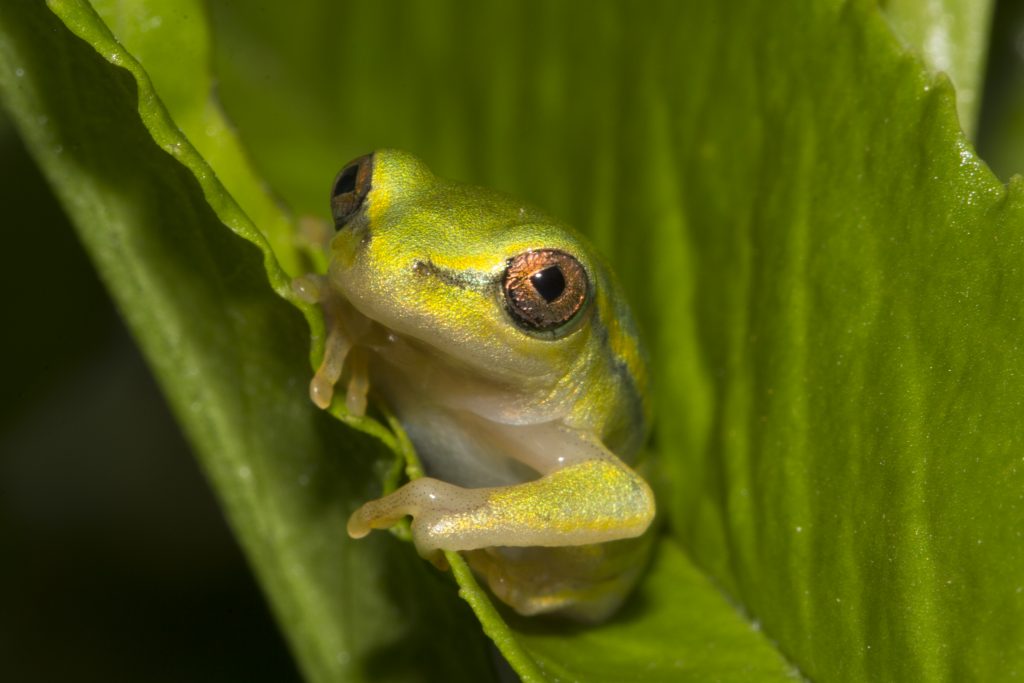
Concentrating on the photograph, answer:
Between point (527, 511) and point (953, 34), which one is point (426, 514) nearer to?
point (527, 511)

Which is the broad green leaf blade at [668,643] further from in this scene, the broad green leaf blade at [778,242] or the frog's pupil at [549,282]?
the frog's pupil at [549,282]

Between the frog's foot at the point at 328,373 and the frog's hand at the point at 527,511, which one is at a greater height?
the frog's foot at the point at 328,373

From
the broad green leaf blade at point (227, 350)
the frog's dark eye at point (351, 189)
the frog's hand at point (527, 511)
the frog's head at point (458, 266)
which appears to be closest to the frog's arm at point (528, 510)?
the frog's hand at point (527, 511)

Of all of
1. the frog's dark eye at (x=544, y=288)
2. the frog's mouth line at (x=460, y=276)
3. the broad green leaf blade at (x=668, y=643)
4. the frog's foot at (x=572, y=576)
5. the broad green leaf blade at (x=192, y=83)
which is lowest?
the broad green leaf blade at (x=668, y=643)

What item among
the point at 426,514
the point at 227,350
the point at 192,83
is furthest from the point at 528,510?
the point at 192,83

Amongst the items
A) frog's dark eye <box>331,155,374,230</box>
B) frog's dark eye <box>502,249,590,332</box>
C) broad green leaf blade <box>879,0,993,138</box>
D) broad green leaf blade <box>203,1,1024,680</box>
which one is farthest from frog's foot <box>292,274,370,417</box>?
broad green leaf blade <box>879,0,993,138</box>
